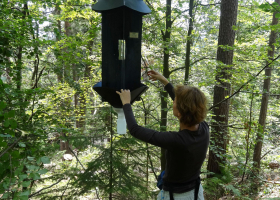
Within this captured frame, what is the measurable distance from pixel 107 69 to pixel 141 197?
235cm

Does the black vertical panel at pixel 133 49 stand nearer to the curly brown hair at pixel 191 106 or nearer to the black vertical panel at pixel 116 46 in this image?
the black vertical panel at pixel 116 46

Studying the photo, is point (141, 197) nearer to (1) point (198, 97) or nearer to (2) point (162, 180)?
(2) point (162, 180)

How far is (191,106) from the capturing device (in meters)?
1.30

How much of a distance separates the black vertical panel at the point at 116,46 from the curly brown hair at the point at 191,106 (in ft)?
1.43

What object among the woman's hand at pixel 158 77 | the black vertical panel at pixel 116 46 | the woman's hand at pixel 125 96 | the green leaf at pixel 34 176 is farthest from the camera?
the woman's hand at pixel 158 77

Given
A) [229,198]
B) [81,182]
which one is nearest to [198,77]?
[229,198]

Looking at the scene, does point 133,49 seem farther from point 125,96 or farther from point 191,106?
point 191,106

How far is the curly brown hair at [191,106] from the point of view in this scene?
51.4 inches

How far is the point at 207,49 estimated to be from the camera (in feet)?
16.8

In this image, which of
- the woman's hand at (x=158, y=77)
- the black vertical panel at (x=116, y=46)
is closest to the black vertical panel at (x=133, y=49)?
the black vertical panel at (x=116, y=46)

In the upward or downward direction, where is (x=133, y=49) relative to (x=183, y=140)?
upward

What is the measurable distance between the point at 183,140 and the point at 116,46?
0.86 meters

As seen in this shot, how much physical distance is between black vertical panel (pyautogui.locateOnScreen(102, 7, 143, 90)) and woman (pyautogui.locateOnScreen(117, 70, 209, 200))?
195 millimetres

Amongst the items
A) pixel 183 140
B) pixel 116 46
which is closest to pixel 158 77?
pixel 116 46
